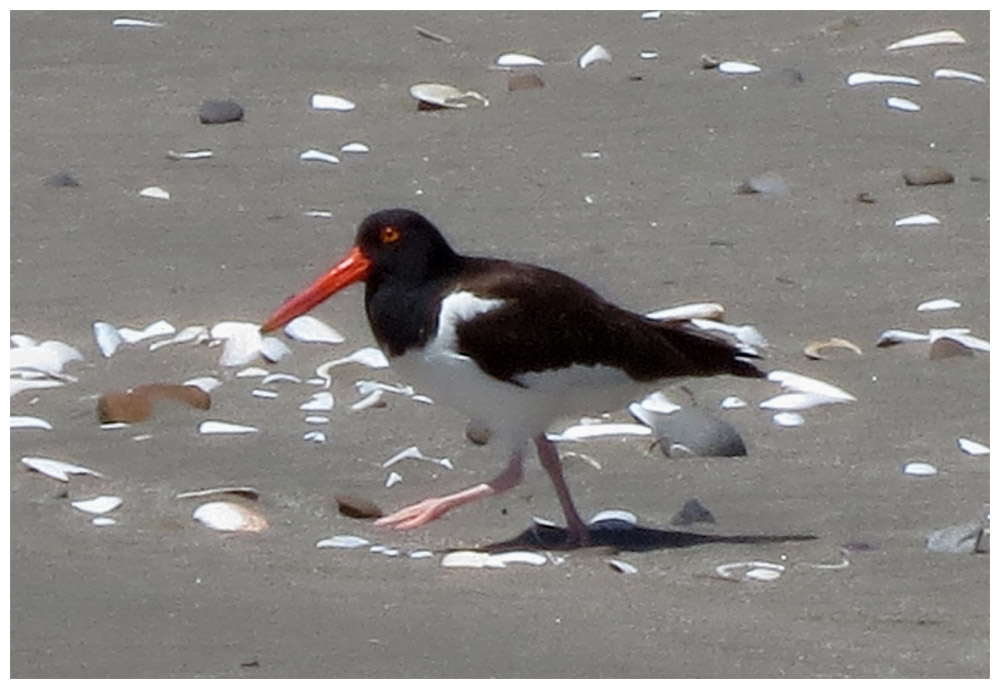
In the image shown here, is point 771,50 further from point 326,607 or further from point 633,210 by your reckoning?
point 326,607

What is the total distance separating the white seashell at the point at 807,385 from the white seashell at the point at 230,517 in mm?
1600

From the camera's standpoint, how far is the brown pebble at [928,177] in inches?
319

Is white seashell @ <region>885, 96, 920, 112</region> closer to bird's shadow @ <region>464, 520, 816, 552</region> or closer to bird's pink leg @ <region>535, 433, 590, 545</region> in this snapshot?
bird's pink leg @ <region>535, 433, 590, 545</region>

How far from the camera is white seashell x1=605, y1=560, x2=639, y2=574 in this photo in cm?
530

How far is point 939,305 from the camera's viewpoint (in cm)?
710

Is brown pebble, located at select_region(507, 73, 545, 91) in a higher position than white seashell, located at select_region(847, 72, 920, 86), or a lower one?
lower

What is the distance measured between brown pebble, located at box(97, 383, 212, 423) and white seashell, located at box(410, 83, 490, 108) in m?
2.65

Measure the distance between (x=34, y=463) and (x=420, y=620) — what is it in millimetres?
1293

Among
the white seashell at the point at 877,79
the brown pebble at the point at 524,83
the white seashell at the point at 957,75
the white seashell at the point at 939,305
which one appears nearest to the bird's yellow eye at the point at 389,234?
the white seashell at the point at 939,305

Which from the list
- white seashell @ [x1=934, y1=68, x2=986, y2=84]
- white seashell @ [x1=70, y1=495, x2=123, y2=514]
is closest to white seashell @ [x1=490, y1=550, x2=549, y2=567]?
white seashell @ [x1=70, y1=495, x2=123, y2=514]

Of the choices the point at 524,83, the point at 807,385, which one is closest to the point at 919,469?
the point at 807,385

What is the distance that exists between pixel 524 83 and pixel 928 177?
1.63 metres

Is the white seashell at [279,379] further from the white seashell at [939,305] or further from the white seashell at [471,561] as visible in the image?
the white seashell at [939,305]

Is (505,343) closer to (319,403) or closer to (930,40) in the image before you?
(319,403)
